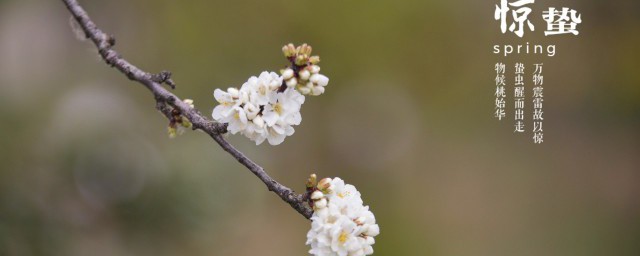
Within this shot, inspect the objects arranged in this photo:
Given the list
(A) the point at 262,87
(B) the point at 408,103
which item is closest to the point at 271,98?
(A) the point at 262,87

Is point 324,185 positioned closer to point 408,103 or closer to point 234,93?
point 234,93

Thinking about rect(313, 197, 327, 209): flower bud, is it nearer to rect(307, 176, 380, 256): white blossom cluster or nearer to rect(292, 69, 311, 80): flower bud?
rect(307, 176, 380, 256): white blossom cluster

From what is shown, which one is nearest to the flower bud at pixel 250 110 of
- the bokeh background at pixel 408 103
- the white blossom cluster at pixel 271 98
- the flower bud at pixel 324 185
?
the white blossom cluster at pixel 271 98

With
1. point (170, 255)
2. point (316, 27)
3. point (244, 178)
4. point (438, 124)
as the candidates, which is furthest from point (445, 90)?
point (170, 255)

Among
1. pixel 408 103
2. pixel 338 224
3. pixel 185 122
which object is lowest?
pixel 338 224

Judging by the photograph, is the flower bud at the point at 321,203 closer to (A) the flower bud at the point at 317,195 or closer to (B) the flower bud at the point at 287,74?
(A) the flower bud at the point at 317,195

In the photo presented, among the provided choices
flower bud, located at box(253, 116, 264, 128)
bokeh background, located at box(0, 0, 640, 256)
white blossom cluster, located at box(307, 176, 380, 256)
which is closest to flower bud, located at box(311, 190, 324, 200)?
white blossom cluster, located at box(307, 176, 380, 256)
